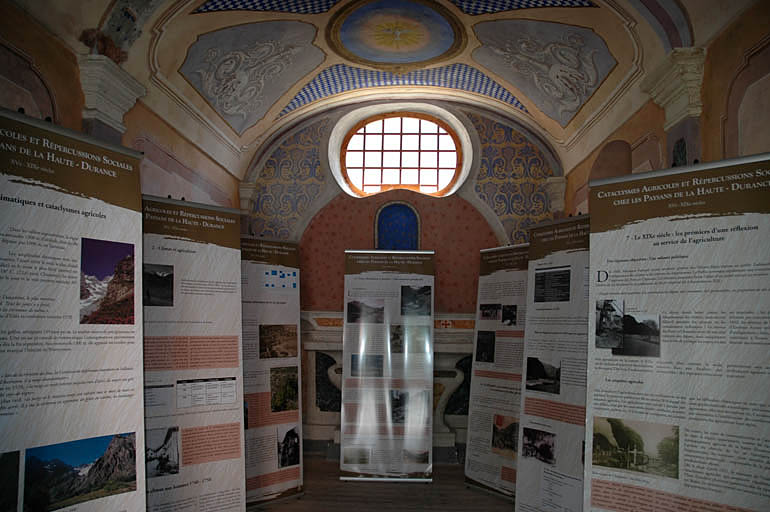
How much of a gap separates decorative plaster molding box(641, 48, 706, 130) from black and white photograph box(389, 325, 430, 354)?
10.6 ft

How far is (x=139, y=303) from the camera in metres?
3.11

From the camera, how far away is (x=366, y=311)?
6676 mm

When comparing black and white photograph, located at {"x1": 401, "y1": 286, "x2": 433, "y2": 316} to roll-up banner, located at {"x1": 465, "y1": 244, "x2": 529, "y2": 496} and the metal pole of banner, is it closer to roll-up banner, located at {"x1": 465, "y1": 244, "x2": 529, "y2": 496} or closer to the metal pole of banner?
roll-up banner, located at {"x1": 465, "y1": 244, "x2": 529, "y2": 496}

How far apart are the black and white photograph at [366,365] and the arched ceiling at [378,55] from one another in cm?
299

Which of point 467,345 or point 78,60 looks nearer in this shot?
point 78,60

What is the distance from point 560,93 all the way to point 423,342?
314 cm

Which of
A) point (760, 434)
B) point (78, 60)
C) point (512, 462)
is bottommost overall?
point (512, 462)

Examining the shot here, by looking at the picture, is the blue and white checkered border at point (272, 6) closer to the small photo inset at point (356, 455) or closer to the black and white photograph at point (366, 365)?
the black and white photograph at point (366, 365)

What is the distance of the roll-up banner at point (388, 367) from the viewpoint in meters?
6.30

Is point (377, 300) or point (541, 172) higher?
point (541, 172)

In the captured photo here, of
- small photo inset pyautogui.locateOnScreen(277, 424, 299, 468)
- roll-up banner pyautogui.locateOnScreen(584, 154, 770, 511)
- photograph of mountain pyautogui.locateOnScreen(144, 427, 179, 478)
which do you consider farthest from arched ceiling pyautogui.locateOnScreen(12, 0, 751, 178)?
small photo inset pyautogui.locateOnScreen(277, 424, 299, 468)

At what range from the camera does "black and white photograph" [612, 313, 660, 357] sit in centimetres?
292

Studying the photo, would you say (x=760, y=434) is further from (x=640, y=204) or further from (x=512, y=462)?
(x=512, y=462)

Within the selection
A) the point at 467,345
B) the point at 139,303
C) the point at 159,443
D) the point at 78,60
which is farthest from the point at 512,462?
the point at 78,60
